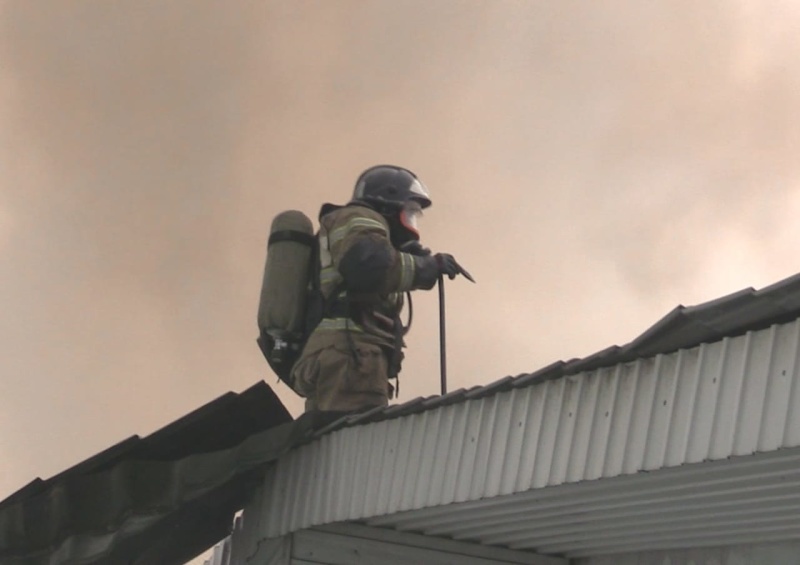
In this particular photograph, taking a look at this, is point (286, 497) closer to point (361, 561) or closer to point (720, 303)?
point (361, 561)

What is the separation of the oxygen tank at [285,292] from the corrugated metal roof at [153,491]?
Answer: 4.51ft

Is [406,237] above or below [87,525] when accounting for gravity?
above

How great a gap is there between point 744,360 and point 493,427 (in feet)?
4.06

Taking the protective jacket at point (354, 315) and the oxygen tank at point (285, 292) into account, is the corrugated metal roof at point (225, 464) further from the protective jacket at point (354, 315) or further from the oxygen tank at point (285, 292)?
the oxygen tank at point (285, 292)

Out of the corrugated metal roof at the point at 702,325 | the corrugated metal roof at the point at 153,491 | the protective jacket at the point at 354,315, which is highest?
the protective jacket at the point at 354,315

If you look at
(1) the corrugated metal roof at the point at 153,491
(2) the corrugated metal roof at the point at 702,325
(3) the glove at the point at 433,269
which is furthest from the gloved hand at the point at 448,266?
(2) the corrugated metal roof at the point at 702,325

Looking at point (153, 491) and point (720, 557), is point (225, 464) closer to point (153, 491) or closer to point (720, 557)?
point (153, 491)

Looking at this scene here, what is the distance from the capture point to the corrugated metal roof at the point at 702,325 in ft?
11.4

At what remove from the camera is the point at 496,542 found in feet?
18.7

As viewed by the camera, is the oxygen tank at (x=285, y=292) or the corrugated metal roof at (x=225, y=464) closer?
the corrugated metal roof at (x=225, y=464)

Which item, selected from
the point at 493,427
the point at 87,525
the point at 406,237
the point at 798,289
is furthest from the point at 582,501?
the point at 406,237

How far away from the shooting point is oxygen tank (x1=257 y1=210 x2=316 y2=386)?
7.27 metres

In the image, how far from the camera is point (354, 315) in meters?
7.12

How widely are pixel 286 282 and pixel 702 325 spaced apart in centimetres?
392
